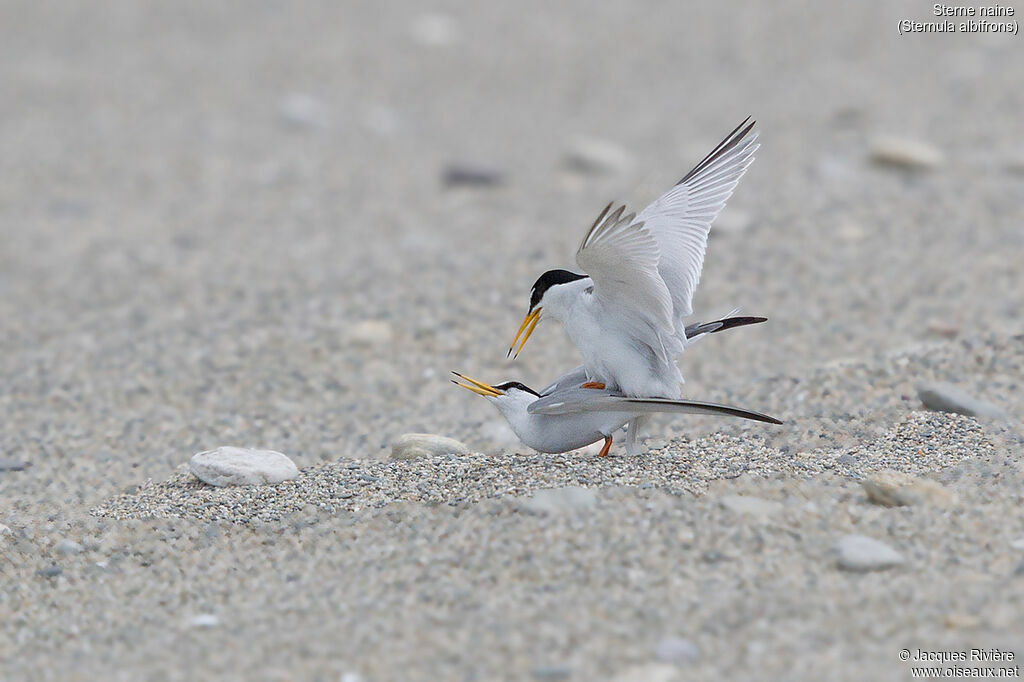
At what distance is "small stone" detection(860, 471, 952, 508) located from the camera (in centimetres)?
322

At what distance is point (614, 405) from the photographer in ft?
11.3

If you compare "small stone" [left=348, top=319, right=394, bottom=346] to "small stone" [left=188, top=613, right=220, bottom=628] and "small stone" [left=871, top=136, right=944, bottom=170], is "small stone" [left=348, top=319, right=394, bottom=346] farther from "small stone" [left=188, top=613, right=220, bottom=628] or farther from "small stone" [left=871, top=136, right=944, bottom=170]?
"small stone" [left=871, top=136, right=944, bottom=170]

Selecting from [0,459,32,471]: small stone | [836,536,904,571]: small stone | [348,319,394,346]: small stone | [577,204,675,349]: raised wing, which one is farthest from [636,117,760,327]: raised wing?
[0,459,32,471]: small stone

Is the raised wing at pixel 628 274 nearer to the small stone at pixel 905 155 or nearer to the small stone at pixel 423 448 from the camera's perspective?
the small stone at pixel 423 448

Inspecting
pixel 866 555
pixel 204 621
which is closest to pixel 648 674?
pixel 866 555

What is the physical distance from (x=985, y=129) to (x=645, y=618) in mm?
6441

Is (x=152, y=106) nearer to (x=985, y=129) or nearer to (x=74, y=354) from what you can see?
(x=74, y=354)

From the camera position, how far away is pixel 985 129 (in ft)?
26.6

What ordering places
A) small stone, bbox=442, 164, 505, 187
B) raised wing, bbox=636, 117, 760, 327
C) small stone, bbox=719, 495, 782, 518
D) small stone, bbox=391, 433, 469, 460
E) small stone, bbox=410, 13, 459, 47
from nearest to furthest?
small stone, bbox=719, 495, 782, 518 < raised wing, bbox=636, 117, 760, 327 < small stone, bbox=391, 433, 469, 460 < small stone, bbox=442, 164, 505, 187 < small stone, bbox=410, 13, 459, 47

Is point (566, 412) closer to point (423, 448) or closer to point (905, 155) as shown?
point (423, 448)

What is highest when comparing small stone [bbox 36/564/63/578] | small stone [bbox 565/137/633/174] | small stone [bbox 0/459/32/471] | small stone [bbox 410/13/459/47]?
small stone [bbox 410/13/459/47]

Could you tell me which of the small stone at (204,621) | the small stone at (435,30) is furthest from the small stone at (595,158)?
the small stone at (204,621)

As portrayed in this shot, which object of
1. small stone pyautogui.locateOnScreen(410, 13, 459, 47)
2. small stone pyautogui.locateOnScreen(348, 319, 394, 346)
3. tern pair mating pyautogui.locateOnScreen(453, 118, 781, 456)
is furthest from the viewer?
small stone pyautogui.locateOnScreen(410, 13, 459, 47)

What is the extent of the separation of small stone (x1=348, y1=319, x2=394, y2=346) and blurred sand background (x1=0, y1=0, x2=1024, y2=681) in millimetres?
15
